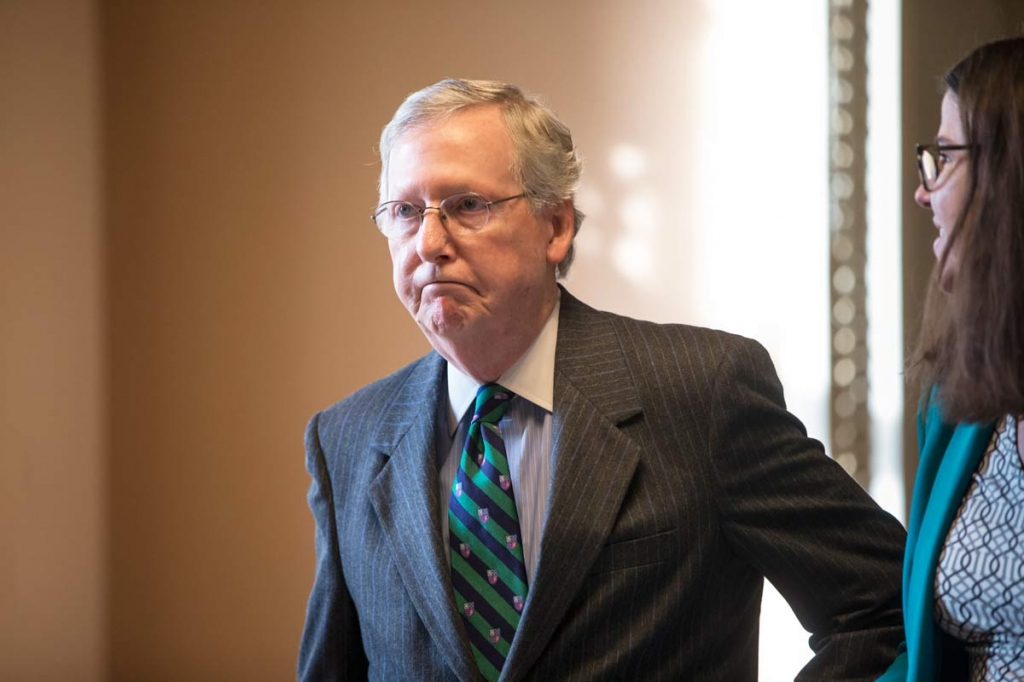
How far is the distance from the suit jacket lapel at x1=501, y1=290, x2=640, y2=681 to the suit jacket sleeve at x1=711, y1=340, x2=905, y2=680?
16 cm

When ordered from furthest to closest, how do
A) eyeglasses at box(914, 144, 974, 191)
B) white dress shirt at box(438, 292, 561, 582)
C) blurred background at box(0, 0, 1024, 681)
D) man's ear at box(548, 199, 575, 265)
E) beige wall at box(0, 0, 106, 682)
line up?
blurred background at box(0, 0, 1024, 681)
beige wall at box(0, 0, 106, 682)
man's ear at box(548, 199, 575, 265)
white dress shirt at box(438, 292, 561, 582)
eyeglasses at box(914, 144, 974, 191)

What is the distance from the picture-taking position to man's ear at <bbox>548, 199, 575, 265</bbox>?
1.92 meters

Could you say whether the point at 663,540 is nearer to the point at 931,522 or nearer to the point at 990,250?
the point at 931,522

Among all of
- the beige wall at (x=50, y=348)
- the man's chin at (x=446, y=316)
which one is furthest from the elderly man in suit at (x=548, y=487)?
the beige wall at (x=50, y=348)

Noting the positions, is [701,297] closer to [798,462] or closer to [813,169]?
[813,169]

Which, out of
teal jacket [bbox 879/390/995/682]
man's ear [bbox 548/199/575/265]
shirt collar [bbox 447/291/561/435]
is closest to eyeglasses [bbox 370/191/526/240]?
man's ear [bbox 548/199/575/265]

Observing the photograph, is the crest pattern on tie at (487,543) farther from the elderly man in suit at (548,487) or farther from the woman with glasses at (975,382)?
the woman with glasses at (975,382)

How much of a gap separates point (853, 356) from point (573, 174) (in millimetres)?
2252

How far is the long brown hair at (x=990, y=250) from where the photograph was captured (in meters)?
1.35

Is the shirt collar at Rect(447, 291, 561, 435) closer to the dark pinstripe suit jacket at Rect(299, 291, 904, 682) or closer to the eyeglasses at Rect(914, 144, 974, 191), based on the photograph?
the dark pinstripe suit jacket at Rect(299, 291, 904, 682)

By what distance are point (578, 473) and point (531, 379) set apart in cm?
21

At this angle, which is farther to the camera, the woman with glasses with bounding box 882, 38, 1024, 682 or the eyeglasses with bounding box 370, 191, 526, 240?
the eyeglasses with bounding box 370, 191, 526, 240

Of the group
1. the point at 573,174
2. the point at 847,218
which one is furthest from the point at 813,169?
the point at 573,174

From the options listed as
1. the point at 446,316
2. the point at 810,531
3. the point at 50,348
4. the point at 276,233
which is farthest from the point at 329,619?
the point at 276,233
